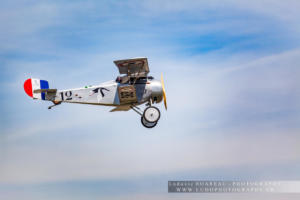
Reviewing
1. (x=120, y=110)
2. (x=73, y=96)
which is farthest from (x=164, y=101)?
(x=73, y=96)

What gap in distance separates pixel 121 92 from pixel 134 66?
182cm

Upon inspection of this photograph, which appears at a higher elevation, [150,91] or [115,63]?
[115,63]

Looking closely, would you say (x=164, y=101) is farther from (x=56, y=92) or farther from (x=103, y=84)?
(x=56, y=92)

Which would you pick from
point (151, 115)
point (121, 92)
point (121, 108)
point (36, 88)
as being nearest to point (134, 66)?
point (121, 92)

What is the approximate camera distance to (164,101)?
89.0ft

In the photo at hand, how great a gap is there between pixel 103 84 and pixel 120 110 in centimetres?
284

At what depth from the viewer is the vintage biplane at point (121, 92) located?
26.5 metres

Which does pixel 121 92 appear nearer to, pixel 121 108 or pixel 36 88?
pixel 121 108

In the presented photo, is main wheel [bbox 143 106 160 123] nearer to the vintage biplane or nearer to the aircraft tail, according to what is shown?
the vintage biplane

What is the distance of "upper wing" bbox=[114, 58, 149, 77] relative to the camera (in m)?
25.4

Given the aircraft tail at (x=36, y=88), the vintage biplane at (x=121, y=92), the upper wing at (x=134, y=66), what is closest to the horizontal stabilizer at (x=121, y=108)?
the vintage biplane at (x=121, y=92)

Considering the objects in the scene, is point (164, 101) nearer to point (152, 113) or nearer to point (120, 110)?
point (152, 113)

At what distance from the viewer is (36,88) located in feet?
88.5

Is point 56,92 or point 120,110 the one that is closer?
point 56,92
